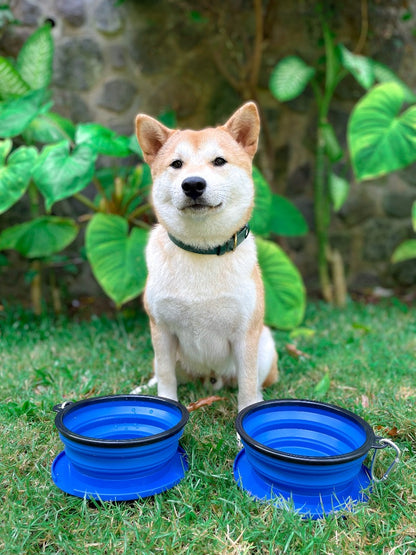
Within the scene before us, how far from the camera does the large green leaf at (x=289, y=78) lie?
10.0 ft

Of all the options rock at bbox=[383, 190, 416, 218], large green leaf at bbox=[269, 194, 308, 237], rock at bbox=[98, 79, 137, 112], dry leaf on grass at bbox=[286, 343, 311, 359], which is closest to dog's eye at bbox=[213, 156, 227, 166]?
dry leaf on grass at bbox=[286, 343, 311, 359]

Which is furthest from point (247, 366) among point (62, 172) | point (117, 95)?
point (117, 95)

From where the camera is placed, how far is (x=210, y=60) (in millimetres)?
3574

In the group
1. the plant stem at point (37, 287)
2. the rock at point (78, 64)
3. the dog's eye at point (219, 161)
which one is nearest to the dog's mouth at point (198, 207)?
the dog's eye at point (219, 161)

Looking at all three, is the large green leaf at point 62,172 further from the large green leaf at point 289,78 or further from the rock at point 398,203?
the rock at point 398,203

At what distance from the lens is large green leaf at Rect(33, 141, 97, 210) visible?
248 cm

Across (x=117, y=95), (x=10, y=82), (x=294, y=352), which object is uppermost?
(x=10, y=82)

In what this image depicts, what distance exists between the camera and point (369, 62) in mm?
3098

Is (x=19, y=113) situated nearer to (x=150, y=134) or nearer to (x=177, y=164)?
(x=150, y=134)

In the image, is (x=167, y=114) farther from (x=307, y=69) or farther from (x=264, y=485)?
(x=264, y=485)

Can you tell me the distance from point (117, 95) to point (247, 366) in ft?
8.18

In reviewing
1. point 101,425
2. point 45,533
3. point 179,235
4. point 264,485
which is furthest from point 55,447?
point 179,235

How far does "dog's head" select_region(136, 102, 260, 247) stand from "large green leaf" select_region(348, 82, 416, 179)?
1.32 metres

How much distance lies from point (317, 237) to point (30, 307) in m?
2.25
